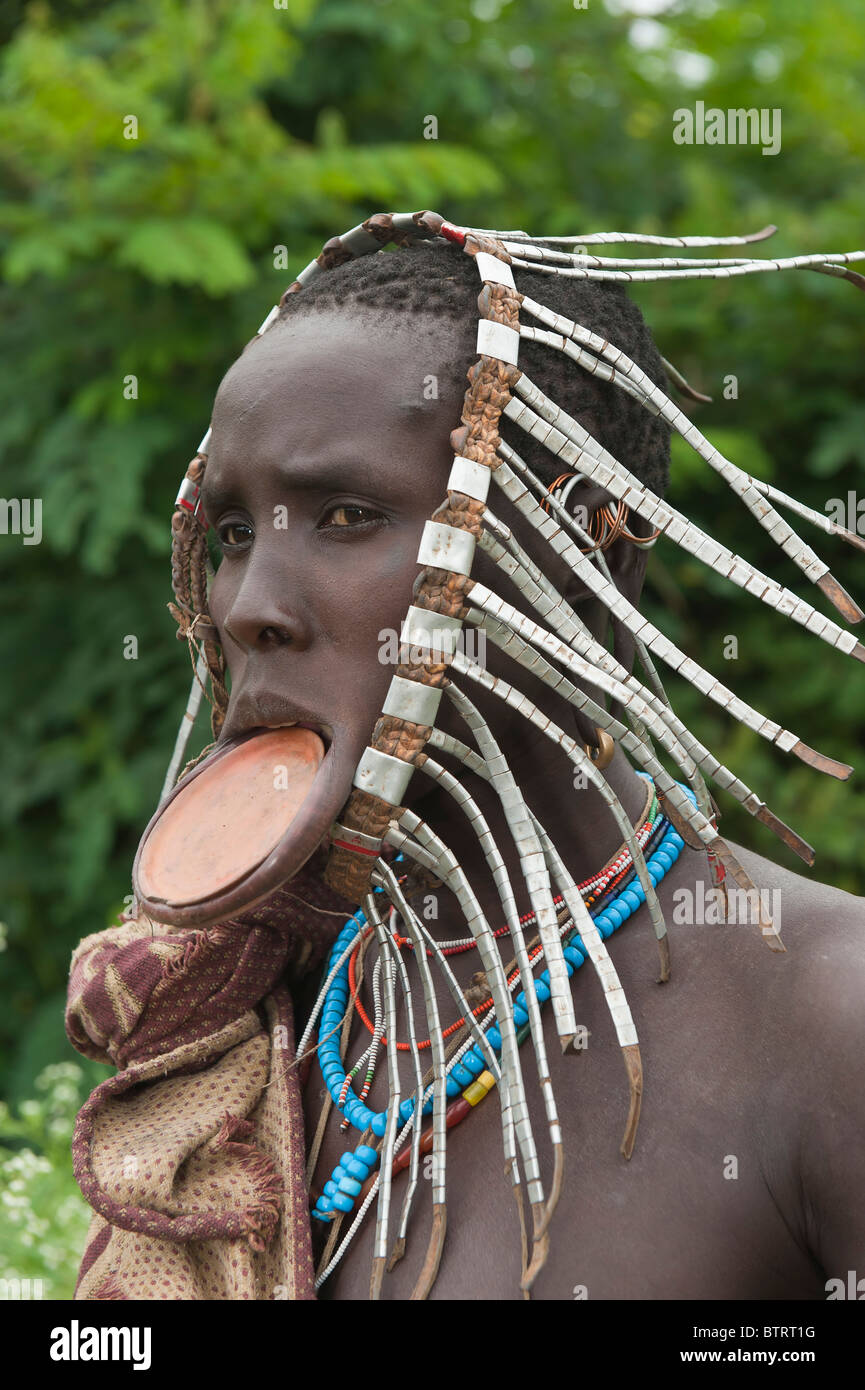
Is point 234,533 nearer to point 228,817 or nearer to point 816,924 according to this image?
point 228,817

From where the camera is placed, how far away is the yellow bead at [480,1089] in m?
1.62

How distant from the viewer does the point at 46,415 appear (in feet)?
14.9

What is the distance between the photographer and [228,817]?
59.4 inches

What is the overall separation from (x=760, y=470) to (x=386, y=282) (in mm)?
2807

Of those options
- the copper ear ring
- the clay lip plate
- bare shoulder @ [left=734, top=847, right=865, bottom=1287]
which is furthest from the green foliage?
bare shoulder @ [left=734, top=847, right=865, bottom=1287]

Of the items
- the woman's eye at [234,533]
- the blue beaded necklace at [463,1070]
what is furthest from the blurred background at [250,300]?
the woman's eye at [234,533]

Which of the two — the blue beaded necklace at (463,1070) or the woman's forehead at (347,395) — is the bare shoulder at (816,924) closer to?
the blue beaded necklace at (463,1070)

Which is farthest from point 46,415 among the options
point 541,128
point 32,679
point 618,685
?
point 618,685

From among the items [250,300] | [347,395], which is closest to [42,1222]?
[347,395]

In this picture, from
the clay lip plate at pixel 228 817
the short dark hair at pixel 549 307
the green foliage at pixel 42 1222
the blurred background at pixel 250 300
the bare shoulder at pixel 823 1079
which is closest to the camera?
the bare shoulder at pixel 823 1079

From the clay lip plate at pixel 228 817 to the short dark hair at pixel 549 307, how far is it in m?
0.41

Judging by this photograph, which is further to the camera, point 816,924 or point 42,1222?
point 42,1222

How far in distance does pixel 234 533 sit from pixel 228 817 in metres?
0.36
